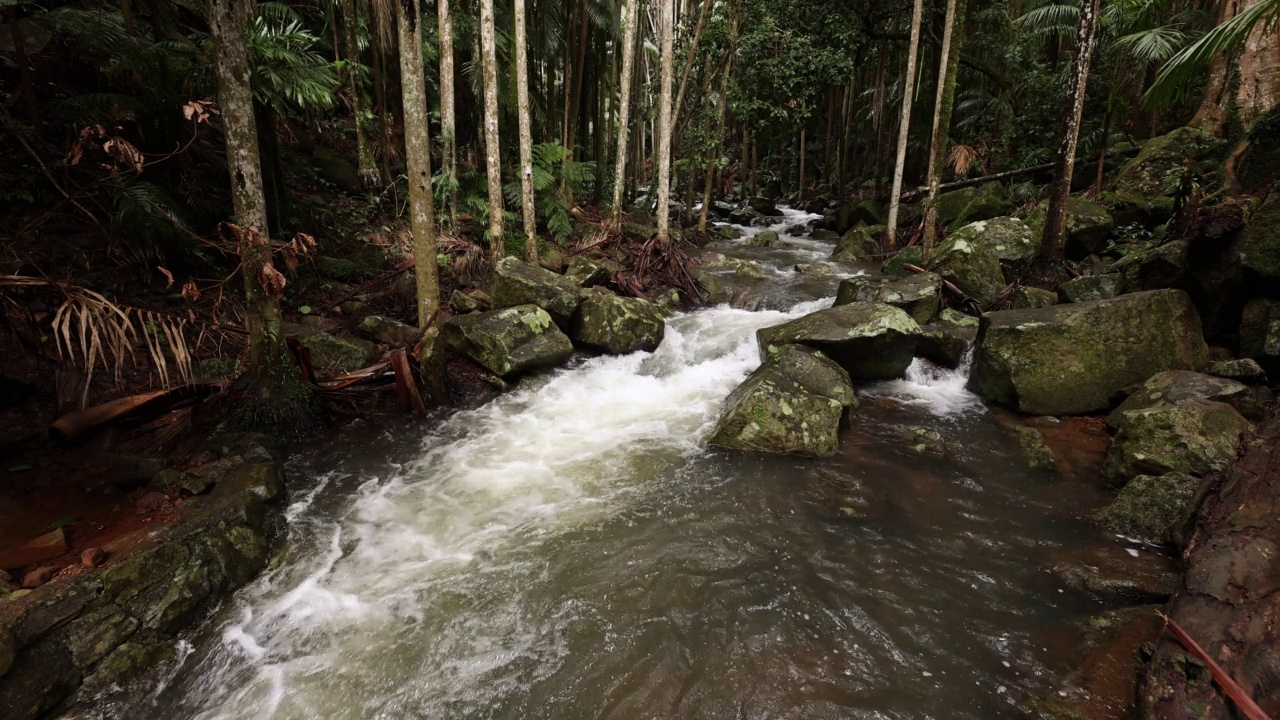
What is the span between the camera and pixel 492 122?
946 cm

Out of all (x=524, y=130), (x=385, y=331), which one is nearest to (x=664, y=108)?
(x=524, y=130)

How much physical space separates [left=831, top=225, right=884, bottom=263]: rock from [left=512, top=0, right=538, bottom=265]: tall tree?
30.7 feet

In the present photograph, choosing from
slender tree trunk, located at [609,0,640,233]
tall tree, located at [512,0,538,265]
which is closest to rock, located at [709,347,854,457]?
tall tree, located at [512,0,538,265]

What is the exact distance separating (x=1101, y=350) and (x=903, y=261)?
6703mm

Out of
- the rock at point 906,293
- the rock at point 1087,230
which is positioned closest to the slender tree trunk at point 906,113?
the rock at point 1087,230

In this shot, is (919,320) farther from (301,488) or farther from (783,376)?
(301,488)

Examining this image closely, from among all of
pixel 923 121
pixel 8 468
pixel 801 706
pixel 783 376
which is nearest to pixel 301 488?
pixel 8 468

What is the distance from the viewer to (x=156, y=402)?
18.4 feet

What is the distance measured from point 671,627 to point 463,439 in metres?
3.97

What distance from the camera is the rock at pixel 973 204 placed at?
14.1 m

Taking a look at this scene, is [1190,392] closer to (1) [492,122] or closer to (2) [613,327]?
(2) [613,327]

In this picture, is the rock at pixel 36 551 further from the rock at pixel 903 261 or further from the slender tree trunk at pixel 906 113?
the slender tree trunk at pixel 906 113

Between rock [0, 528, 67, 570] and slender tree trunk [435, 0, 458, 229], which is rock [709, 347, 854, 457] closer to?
rock [0, 528, 67, 570]

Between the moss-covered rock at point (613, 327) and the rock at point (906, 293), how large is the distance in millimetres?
3704
